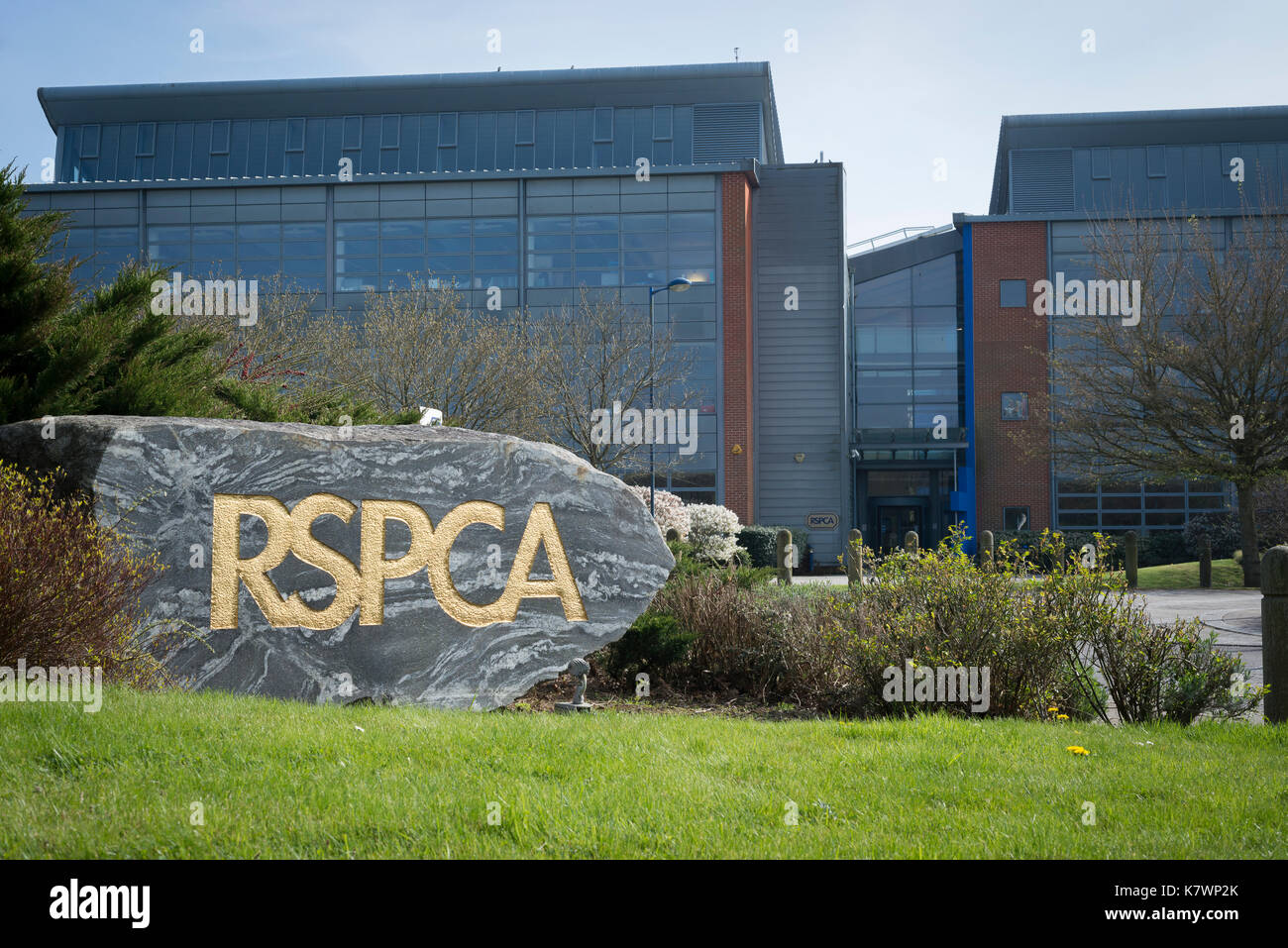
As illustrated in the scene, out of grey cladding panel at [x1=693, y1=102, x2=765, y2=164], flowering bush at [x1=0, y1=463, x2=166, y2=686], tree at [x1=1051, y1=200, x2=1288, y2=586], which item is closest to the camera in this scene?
flowering bush at [x1=0, y1=463, x2=166, y2=686]

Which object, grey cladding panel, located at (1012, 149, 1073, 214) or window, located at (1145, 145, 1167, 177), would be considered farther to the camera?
Result: window, located at (1145, 145, 1167, 177)

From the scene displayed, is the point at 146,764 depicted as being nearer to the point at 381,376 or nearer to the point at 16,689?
the point at 16,689

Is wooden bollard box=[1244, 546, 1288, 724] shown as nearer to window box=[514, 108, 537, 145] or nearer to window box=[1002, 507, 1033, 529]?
window box=[1002, 507, 1033, 529]

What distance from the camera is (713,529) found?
82.9 ft

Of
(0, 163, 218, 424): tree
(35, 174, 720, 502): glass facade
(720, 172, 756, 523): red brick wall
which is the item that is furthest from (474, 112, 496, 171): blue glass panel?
(0, 163, 218, 424): tree

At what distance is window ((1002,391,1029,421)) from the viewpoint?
35969 millimetres

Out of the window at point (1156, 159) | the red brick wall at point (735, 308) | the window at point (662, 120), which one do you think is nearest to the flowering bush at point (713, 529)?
the red brick wall at point (735, 308)

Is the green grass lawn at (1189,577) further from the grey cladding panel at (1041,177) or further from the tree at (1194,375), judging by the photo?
the grey cladding panel at (1041,177)

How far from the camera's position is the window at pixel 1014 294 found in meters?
36.2

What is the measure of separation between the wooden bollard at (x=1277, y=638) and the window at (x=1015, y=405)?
30.8 meters

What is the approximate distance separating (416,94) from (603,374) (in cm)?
1724

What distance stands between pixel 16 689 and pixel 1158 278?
96.4 ft

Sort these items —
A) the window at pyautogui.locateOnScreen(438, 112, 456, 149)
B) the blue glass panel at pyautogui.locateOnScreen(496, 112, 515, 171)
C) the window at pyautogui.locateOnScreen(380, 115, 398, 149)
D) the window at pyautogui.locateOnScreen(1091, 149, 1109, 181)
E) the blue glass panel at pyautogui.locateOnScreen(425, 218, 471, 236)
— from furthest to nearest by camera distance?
the window at pyautogui.locateOnScreen(380, 115, 398, 149)
the window at pyautogui.locateOnScreen(438, 112, 456, 149)
the blue glass panel at pyautogui.locateOnScreen(496, 112, 515, 171)
the window at pyautogui.locateOnScreen(1091, 149, 1109, 181)
the blue glass panel at pyautogui.locateOnScreen(425, 218, 471, 236)

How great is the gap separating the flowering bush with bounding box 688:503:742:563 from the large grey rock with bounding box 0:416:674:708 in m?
14.5
